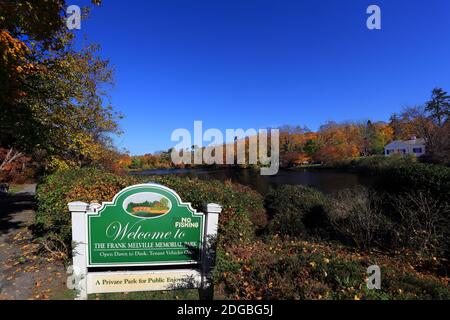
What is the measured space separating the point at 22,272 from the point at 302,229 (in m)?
6.43

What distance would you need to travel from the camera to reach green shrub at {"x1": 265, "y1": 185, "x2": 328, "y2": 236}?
8133 mm

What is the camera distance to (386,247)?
627 centimetres

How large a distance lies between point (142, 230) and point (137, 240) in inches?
5.6

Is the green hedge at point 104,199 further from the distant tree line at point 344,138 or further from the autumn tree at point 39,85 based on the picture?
the distant tree line at point 344,138

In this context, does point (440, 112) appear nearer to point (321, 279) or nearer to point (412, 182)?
point (412, 182)

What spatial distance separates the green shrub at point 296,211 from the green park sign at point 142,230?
15.4 ft

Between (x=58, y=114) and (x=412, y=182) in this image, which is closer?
(x=412, y=182)

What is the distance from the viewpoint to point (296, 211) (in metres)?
9.16

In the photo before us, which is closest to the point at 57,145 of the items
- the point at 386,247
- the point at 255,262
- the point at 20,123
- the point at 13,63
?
the point at 20,123
